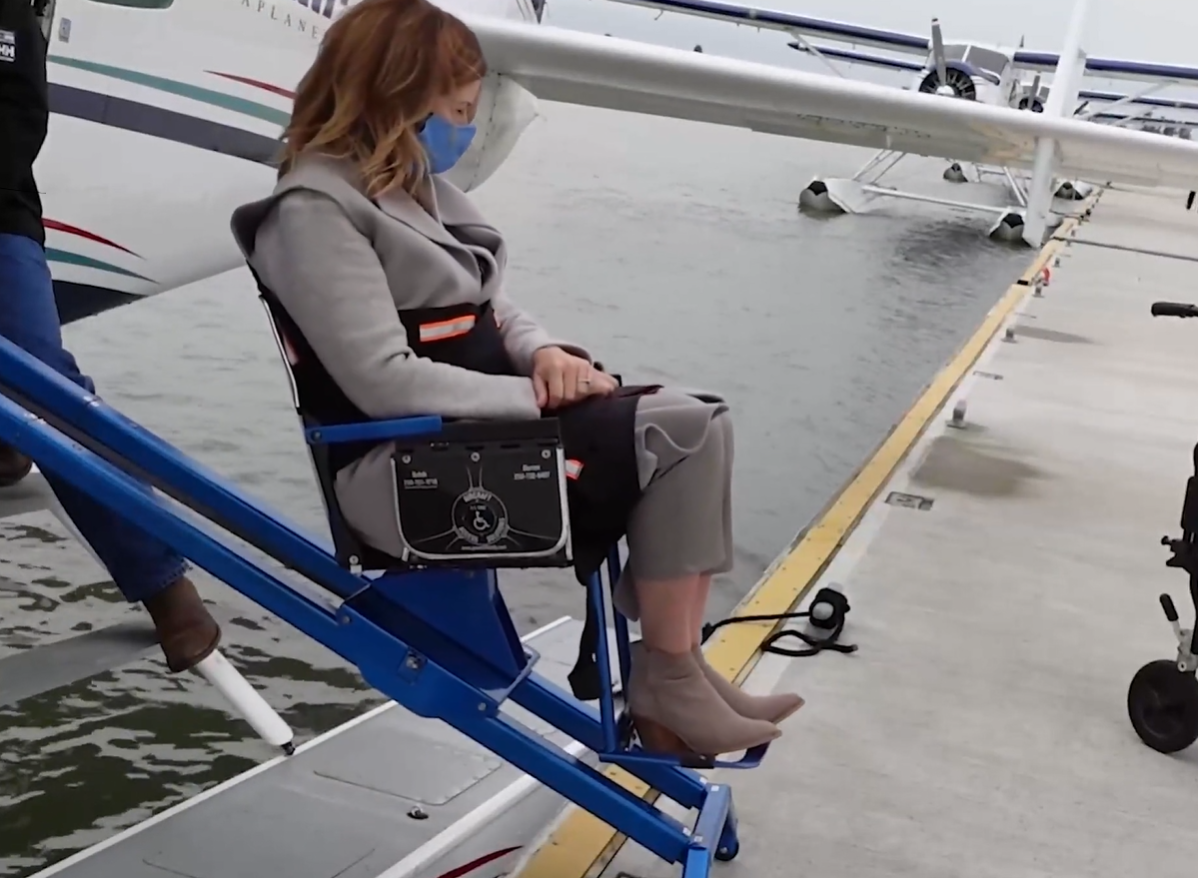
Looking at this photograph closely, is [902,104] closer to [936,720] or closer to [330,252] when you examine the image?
[936,720]

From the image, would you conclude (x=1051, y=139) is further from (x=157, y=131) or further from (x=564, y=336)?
(x=157, y=131)

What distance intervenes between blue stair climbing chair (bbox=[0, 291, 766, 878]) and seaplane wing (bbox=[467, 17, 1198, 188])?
13.4 ft

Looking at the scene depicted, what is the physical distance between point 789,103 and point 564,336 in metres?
4.02

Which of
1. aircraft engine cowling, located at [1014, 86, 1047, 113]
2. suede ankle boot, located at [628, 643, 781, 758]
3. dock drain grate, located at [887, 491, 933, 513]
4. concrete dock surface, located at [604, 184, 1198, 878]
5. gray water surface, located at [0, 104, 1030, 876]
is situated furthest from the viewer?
aircraft engine cowling, located at [1014, 86, 1047, 113]

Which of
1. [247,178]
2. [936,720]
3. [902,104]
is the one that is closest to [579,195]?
[902,104]

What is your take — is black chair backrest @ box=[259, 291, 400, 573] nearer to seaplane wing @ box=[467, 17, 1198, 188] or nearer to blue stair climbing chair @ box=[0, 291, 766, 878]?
blue stair climbing chair @ box=[0, 291, 766, 878]

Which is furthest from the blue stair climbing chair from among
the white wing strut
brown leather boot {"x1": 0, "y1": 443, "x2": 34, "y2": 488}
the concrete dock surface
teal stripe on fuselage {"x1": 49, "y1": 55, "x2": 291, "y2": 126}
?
the white wing strut

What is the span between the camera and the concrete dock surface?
283cm

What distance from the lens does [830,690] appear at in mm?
3492

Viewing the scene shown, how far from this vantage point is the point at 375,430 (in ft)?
6.37

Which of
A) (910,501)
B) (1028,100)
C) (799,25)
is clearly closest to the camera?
(910,501)

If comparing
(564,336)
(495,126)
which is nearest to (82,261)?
(495,126)

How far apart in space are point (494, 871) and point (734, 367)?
749 cm

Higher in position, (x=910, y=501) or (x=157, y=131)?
(x=157, y=131)
